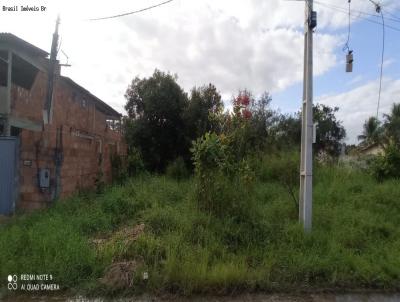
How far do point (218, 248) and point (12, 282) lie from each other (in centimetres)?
279

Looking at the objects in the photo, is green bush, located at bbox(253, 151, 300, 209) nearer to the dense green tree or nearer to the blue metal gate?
the blue metal gate

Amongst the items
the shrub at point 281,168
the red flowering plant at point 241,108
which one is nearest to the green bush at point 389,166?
the shrub at point 281,168

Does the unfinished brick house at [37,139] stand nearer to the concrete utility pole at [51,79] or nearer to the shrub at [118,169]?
the concrete utility pole at [51,79]

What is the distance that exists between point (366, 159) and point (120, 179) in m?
9.06

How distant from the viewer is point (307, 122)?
634 cm

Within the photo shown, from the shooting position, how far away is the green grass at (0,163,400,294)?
462 centimetres

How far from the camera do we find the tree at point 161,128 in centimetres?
1700

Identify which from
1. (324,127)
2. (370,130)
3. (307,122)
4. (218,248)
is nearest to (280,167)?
(307,122)

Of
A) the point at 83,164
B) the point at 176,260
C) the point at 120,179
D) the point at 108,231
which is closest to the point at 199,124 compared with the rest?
the point at 120,179

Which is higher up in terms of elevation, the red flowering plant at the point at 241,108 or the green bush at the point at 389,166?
the red flowering plant at the point at 241,108

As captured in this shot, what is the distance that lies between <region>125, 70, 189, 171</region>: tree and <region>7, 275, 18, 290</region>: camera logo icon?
486 inches

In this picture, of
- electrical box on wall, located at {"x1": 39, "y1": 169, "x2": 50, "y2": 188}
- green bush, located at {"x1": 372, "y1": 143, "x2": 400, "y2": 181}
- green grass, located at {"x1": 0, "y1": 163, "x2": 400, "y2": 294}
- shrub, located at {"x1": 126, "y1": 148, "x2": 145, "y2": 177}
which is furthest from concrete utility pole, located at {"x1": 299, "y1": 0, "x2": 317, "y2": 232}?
shrub, located at {"x1": 126, "y1": 148, "x2": 145, "y2": 177}

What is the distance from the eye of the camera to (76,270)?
15.4ft

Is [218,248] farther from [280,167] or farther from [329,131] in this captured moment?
[329,131]
